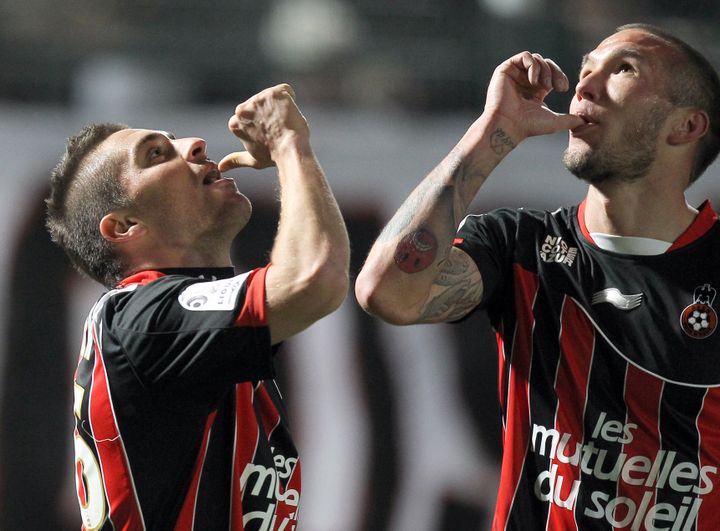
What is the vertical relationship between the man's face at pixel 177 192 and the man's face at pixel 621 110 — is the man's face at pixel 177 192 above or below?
below

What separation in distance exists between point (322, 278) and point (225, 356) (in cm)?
24

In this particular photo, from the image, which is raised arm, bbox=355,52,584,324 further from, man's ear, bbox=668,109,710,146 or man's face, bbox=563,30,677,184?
man's ear, bbox=668,109,710,146

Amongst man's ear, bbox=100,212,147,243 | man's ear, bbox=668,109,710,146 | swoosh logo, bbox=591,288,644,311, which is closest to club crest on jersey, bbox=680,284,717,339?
swoosh logo, bbox=591,288,644,311

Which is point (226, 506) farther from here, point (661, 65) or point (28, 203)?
point (28, 203)

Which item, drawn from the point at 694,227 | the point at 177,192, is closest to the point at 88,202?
the point at 177,192

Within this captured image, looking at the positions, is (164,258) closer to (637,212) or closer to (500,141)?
(500,141)

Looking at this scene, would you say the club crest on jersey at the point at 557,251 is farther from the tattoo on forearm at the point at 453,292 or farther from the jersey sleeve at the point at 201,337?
the jersey sleeve at the point at 201,337

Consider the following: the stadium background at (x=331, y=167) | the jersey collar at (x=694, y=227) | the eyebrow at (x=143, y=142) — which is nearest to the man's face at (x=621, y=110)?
the jersey collar at (x=694, y=227)

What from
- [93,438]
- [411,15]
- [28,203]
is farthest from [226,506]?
[411,15]

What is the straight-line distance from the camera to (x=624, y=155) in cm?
262

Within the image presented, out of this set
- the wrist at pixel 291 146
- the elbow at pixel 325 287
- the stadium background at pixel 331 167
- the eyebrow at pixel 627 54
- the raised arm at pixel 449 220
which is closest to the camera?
the elbow at pixel 325 287

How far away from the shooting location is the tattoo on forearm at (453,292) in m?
2.49

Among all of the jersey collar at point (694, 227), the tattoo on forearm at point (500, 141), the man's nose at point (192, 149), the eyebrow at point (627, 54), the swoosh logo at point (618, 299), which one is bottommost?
the swoosh logo at point (618, 299)

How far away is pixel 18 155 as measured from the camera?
4176mm
